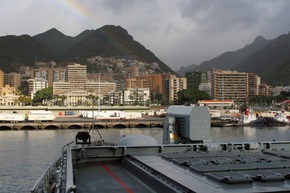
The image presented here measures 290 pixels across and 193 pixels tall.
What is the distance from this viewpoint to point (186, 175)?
10820 millimetres

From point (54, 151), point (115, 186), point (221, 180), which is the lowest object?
point (54, 151)

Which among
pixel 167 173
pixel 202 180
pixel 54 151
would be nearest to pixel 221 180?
pixel 202 180

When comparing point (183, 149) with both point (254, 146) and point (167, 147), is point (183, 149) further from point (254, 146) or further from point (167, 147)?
point (254, 146)

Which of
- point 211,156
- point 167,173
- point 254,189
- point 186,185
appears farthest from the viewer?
point 211,156

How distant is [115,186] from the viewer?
12.4 metres

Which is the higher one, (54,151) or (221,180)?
(221,180)

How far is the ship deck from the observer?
9.18 metres

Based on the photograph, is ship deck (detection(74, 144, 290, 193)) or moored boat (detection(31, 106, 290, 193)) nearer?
ship deck (detection(74, 144, 290, 193))

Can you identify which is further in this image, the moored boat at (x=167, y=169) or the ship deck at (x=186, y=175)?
the moored boat at (x=167, y=169)

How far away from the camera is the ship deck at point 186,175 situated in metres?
9.18

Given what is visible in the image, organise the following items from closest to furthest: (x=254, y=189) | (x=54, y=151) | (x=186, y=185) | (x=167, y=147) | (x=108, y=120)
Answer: (x=254, y=189)
(x=186, y=185)
(x=167, y=147)
(x=54, y=151)
(x=108, y=120)

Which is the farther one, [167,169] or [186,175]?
[167,169]

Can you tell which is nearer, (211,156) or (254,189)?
(254,189)

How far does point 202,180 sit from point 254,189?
1601 mm
